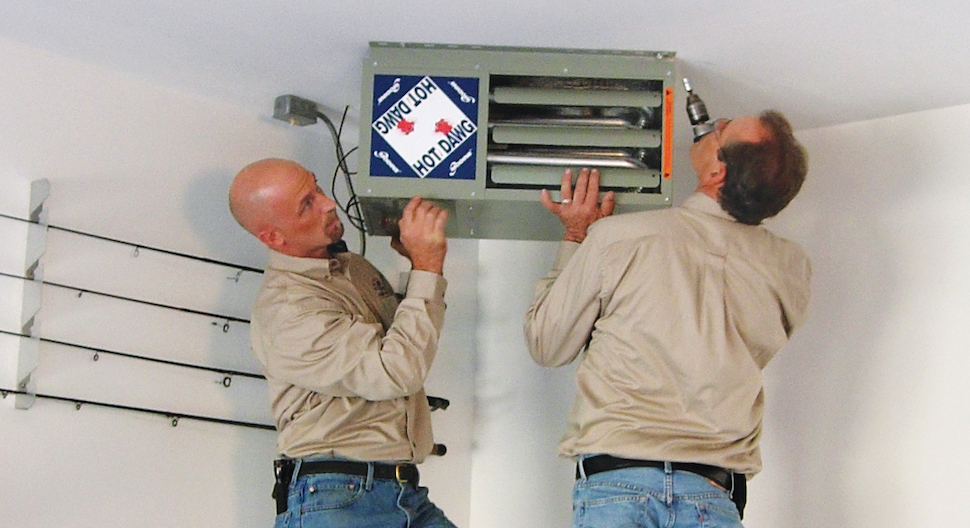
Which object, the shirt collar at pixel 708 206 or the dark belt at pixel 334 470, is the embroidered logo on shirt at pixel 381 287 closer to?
the dark belt at pixel 334 470

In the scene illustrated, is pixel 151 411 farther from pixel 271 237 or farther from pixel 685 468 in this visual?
pixel 685 468

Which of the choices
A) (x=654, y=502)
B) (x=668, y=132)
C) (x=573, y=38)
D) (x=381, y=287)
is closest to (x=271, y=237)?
(x=381, y=287)

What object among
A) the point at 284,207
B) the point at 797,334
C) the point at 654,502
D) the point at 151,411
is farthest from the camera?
the point at 797,334

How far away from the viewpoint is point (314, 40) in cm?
231

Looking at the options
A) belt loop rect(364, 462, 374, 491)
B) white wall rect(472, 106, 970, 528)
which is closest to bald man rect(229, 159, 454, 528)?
belt loop rect(364, 462, 374, 491)

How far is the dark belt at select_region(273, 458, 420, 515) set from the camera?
7.51 ft

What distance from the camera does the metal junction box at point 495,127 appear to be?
225 centimetres

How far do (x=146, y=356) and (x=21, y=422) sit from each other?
0.34 meters

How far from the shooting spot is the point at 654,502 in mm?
1973

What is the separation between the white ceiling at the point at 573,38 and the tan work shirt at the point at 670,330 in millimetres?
376

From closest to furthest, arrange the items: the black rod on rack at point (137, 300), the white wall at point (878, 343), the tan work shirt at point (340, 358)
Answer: the tan work shirt at point (340, 358) → the black rod on rack at point (137, 300) → the white wall at point (878, 343)

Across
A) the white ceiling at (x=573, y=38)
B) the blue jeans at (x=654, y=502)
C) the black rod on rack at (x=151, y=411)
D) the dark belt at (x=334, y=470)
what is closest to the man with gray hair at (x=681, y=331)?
the blue jeans at (x=654, y=502)

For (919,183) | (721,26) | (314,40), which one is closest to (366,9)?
(314,40)

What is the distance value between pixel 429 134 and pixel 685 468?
33.9 inches
